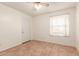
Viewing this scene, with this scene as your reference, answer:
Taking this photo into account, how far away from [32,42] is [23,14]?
0.92 meters

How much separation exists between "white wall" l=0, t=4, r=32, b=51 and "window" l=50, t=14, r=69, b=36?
743 mm

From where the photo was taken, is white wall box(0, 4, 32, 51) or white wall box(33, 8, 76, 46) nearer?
white wall box(33, 8, 76, 46)

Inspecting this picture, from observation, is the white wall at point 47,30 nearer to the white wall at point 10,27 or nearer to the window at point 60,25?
the window at point 60,25

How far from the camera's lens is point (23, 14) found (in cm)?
217

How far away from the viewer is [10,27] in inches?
90.6

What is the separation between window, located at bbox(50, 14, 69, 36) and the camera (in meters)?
1.61

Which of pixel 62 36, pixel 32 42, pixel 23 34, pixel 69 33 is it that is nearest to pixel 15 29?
pixel 23 34

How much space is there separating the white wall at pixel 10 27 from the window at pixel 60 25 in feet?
2.44

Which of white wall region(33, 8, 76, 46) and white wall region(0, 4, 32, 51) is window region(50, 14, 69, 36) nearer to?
white wall region(33, 8, 76, 46)

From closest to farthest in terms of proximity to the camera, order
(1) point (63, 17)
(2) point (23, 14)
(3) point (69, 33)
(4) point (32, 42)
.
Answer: (3) point (69, 33)
(1) point (63, 17)
(4) point (32, 42)
(2) point (23, 14)

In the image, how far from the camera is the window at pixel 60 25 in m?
1.61

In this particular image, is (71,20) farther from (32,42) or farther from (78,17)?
(32,42)

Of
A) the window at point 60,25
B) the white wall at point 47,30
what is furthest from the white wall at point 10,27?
the window at point 60,25

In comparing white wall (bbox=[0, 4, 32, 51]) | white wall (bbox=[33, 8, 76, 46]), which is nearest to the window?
white wall (bbox=[33, 8, 76, 46])
